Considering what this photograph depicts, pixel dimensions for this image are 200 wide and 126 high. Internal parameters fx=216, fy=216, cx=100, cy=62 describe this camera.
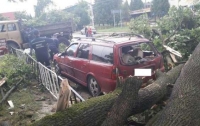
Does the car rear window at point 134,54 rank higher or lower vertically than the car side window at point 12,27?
lower

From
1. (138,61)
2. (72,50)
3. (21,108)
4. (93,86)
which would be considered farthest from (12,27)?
(138,61)

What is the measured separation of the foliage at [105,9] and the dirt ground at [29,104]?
3186 cm

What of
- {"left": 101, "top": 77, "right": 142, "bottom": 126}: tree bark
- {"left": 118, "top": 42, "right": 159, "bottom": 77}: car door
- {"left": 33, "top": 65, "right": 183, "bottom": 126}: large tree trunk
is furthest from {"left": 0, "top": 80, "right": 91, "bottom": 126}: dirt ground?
{"left": 101, "top": 77, "right": 142, "bottom": 126}: tree bark

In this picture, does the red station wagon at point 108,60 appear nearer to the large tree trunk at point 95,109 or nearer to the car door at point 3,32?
the large tree trunk at point 95,109

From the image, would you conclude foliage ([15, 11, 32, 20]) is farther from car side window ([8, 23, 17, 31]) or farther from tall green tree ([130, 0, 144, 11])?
tall green tree ([130, 0, 144, 11])

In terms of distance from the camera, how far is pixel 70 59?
6.86 metres

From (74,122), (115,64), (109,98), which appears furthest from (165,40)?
(74,122)

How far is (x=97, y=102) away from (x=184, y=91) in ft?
4.85

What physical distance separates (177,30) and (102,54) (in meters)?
5.35

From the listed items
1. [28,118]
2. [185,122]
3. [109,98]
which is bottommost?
[28,118]

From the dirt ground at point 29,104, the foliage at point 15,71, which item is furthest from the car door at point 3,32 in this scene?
the dirt ground at point 29,104

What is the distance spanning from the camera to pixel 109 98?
354cm

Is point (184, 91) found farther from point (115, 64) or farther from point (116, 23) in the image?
point (116, 23)

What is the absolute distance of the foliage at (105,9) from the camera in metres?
37.9
